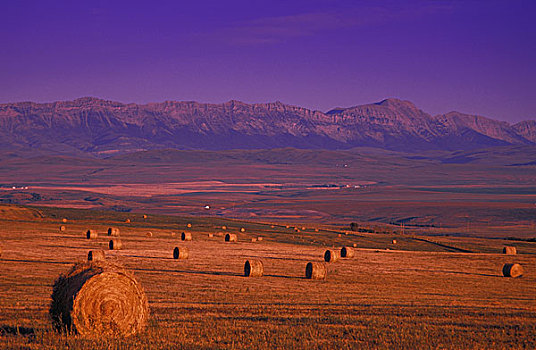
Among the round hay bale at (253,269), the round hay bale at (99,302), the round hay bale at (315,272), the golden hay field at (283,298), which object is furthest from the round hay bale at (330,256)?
the round hay bale at (99,302)

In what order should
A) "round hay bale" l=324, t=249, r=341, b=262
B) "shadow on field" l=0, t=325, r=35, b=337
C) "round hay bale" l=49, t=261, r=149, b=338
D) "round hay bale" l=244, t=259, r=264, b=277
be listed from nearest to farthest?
"round hay bale" l=49, t=261, r=149, b=338 < "shadow on field" l=0, t=325, r=35, b=337 < "round hay bale" l=244, t=259, r=264, b=277 < "round hay bale" l=324, t=249, r=341, b=262

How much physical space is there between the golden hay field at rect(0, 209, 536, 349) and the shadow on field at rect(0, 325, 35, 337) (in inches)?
1.5

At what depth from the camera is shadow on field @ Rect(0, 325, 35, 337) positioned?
48.8 feet

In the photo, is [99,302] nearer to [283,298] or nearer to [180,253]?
[283,298]

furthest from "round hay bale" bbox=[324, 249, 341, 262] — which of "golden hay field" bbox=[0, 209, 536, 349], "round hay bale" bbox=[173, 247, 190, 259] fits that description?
"round hay bale" bbox=[173, 247, 190, 259]

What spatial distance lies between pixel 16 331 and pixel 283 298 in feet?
33.1

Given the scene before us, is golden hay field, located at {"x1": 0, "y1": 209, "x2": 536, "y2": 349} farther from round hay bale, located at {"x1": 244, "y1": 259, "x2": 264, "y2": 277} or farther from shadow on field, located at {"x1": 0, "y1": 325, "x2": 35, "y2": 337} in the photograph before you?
round hay bale, located at {"x1": 244, "y1": 259, "x2": 264, "y2": 277}

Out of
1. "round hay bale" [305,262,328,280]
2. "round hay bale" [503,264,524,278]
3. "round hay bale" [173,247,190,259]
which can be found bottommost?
"round hay bale" [503,264,524,278]

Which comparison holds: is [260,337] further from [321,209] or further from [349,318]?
[321,209]

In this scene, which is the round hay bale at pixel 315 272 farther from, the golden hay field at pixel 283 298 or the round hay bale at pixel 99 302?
the round hay bale at pixel 99 302

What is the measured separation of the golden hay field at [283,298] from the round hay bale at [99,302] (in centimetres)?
35

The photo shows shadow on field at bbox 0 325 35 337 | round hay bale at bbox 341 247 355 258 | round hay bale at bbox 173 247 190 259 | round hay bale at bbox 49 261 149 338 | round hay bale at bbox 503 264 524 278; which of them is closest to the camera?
round hay bale at bbox 49 261 149 338

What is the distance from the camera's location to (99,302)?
15000 mm

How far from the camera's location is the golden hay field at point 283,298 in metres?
15.2
